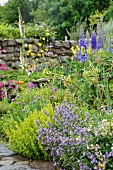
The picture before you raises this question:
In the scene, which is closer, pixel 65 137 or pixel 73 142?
pixel 73 142

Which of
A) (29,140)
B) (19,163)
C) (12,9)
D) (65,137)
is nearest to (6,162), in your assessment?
(19,163)

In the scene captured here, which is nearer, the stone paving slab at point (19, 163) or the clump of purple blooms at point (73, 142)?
the clump of purple blooms at point (73, 142)

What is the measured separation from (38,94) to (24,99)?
0.21 meters

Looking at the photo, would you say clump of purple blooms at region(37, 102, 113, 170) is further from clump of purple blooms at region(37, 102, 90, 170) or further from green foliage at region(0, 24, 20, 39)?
green foliage at region(0, 24, 20, 39)

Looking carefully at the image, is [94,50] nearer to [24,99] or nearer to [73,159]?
[24,99]

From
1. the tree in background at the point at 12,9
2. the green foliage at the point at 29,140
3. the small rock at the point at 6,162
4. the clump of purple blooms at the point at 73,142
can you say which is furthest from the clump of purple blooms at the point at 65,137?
the tree in background at the point at 12,9

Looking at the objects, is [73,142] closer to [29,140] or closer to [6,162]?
[29,140]

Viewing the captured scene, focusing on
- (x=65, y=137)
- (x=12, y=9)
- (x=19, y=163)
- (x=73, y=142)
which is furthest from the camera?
(x=12, y=9)

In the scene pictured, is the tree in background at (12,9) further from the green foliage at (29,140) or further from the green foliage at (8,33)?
the green foliage at (29,140)

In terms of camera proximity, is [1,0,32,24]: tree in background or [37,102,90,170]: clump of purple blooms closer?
[37,102,90,170]: clump of purple blooms

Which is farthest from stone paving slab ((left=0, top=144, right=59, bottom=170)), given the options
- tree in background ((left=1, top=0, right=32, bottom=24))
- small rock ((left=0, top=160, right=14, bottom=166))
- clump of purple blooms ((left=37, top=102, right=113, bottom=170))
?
tree in background ((left=1, top=0, right=32, bottom=24))

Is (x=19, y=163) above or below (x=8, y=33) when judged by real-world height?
below

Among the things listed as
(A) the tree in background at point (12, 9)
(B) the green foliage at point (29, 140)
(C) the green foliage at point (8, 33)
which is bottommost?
(B) the green foliage at point (29, 140)

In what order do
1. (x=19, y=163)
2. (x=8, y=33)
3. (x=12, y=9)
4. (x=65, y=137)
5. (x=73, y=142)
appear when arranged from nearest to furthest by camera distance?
1. (x=73, y=142)
2. (x=65, y=137)
3. (x=19, y=163)
4. (x=8, y=33)
5. (x=12, y=9)
